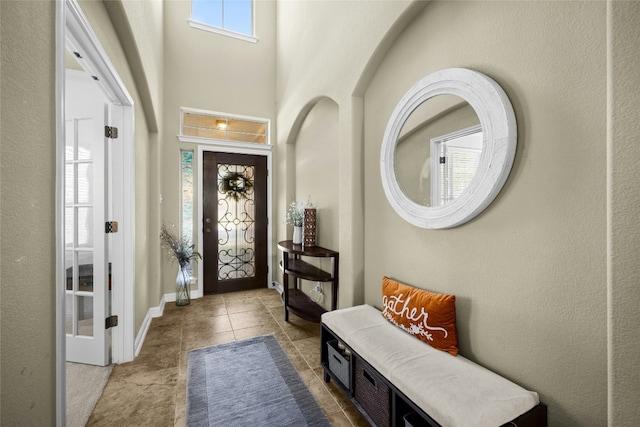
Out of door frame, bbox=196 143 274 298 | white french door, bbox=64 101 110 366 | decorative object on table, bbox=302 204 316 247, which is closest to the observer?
white french door, bbox=64 101 110 366

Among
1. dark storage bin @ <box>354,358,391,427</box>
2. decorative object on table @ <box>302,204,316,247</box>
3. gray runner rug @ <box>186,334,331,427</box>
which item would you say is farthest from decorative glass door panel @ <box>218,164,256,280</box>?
dark storage bin @ <box>354,358,391,427</box>

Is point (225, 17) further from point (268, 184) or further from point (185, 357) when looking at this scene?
point (185, 357)

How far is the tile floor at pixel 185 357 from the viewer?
1755mm

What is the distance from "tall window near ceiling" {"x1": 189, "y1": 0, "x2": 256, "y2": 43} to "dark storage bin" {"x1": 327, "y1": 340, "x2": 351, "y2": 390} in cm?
460

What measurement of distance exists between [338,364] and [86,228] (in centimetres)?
226

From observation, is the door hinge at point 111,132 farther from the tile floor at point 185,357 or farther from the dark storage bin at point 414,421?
the dark storage bin at point 414,421

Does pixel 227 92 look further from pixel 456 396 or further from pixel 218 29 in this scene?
pixel 456 396

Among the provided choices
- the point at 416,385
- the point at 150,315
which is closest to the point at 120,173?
the point at 150,315

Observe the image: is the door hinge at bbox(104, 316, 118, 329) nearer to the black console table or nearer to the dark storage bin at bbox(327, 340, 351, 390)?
the black console table

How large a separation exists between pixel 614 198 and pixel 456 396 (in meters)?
0.92

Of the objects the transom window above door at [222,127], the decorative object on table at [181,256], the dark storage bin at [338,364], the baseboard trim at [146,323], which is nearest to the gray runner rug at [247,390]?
the dark storage bin at [338,364]

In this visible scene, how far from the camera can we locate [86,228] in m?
2.26

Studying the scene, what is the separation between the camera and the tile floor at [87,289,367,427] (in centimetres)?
175

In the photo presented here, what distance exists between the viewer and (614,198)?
866 millimetres
